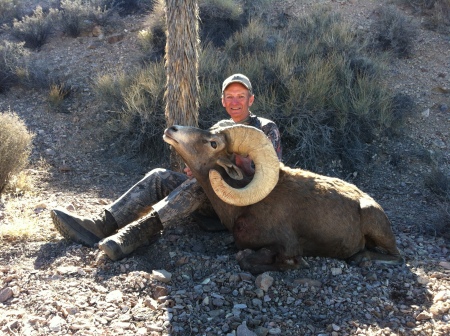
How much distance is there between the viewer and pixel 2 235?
552cm

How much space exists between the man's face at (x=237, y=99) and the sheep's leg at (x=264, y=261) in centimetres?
160

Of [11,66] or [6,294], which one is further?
[11,66]

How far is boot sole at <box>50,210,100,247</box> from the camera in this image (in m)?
5.30

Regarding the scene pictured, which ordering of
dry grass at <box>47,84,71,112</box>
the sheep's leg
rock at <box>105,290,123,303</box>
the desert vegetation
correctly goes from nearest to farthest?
rock at <box>105,290,123,303</box> → the sheep's leg → the desert vegetation → dry grass at <box>47,84,71,112</box>

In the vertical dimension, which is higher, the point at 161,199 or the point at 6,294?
the point at 161,199

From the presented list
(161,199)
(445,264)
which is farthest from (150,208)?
(445,264)

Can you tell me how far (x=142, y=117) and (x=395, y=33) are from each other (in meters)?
7.65

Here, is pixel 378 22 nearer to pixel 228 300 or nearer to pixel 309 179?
pixel 309 179

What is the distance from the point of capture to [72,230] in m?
5.32

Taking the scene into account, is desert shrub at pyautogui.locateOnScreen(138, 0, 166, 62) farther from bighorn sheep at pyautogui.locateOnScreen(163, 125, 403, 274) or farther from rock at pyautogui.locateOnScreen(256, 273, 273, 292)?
rock at pyautogui.locateOnScreen(256, 273, 273, 292)

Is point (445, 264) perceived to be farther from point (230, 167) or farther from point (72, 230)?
point (72, 230)

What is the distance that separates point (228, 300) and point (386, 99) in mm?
7011

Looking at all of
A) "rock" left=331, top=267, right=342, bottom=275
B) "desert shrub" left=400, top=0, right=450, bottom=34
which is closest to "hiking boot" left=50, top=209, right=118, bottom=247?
"rock" left=331, top=267, right=342, bottom=275

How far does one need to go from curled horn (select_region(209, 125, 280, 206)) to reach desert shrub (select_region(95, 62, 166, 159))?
5.17m
